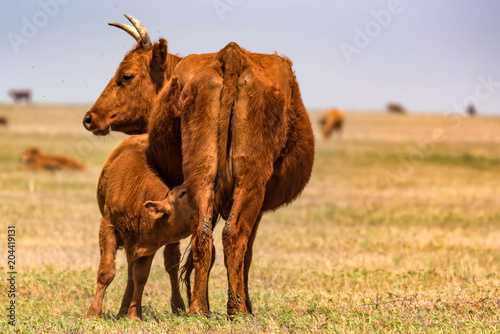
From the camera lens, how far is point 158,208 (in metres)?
6.01

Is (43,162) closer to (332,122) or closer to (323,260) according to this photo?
(323,260)

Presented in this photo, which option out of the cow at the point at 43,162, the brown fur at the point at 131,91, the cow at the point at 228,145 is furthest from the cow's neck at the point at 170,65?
the cow at the point at 43,162

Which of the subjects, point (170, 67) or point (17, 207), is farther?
point (17, 207)

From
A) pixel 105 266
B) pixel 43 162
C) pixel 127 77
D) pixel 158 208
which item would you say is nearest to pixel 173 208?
pixel 158 208

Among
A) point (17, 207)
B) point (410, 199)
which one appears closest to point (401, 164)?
point (410, 199)

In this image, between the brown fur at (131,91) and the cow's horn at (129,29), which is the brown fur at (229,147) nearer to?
the brown fur at (131,91)

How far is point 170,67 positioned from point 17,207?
32.2 ft

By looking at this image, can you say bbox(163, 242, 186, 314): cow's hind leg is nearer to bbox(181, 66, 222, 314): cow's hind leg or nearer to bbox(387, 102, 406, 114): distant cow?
bbox(181, 66, 222, 314): cow's hind leg

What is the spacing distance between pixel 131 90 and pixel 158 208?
1.43 meters

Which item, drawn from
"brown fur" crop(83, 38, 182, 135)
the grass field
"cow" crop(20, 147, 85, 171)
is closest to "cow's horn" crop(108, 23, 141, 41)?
"brown fur" crop(83, 38, 182, 135)

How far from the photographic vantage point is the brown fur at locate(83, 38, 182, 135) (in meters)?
6.93

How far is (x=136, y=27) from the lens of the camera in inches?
275

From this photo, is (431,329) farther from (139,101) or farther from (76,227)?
(76,227)

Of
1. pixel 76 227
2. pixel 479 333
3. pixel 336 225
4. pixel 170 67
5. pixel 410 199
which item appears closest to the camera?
pixel 479 333
